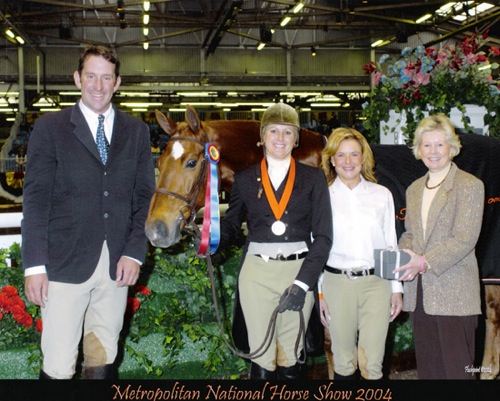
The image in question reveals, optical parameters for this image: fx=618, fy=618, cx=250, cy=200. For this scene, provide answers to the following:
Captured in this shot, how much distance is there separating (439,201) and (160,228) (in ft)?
4.09

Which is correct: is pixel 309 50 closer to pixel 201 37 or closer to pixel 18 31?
pixel 201 37

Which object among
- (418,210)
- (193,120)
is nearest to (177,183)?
(193,120)

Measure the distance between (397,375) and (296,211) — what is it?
94.3 inches

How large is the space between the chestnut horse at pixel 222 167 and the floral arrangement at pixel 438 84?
16.1 inches

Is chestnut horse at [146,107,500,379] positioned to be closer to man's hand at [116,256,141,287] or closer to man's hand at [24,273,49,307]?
man's hand at [116,256,141,287]

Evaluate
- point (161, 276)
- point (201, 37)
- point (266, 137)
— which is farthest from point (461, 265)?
point (201, 37)

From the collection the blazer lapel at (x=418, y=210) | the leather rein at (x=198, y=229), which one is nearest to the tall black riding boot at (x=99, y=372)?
the leather rein at (x=198, y=229)

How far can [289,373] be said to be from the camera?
2.84 m

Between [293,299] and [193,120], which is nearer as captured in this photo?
[293,299]

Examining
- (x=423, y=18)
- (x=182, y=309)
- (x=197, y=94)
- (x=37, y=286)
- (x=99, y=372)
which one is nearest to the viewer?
(x=37, y=286)

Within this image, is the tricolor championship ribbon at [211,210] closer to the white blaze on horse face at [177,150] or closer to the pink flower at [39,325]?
the white blaze on horse face at [177,150]

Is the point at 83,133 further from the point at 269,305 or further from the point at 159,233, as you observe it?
the point at 269,305

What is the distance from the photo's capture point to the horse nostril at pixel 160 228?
2.74 meters

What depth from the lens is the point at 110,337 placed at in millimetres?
2736
